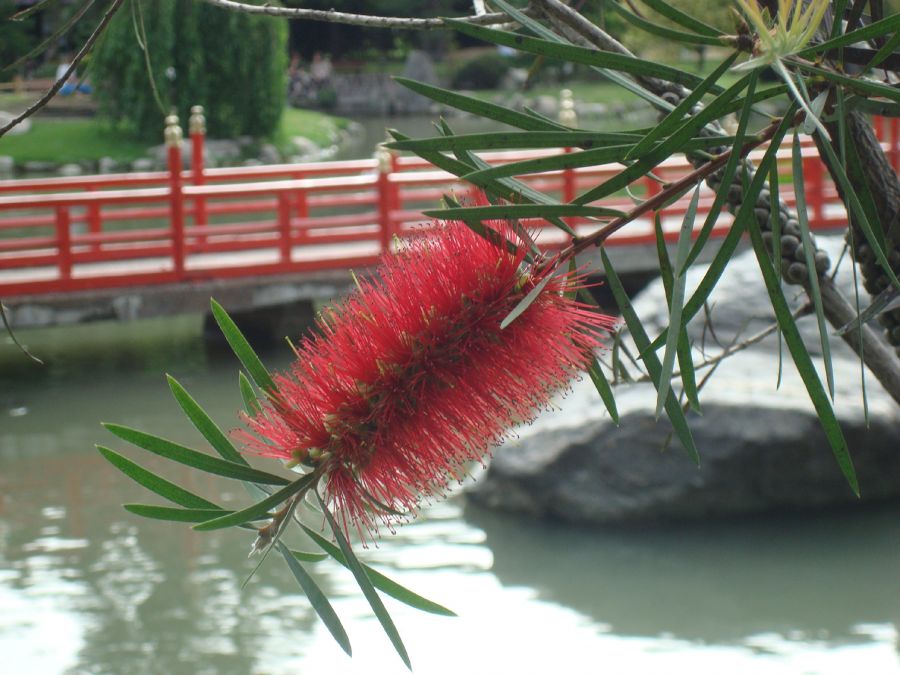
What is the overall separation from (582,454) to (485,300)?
142 inches

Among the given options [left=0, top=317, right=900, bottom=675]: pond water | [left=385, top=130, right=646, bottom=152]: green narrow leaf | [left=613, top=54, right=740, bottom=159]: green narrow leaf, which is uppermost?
[left=613, top=54, right=740, bottom=159]: green narrow leaf

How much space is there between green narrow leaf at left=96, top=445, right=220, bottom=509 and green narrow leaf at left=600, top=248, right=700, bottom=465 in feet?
0.70

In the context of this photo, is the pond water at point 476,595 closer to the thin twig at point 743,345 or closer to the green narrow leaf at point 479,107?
the thin twig at point 743,345

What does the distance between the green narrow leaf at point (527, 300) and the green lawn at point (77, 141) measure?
1533 cm

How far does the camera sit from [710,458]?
13.2 ft

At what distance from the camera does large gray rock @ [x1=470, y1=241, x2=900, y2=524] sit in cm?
404

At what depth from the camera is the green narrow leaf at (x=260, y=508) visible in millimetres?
505

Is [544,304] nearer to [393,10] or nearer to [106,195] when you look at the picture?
[106,195]

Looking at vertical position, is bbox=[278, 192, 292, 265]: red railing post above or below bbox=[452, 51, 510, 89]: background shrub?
below

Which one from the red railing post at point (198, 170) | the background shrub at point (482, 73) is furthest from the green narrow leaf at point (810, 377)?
the background shrub at point (482, 73)

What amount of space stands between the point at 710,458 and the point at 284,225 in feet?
9.89

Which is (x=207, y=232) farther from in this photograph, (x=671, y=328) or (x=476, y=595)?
(x=671, y=328)

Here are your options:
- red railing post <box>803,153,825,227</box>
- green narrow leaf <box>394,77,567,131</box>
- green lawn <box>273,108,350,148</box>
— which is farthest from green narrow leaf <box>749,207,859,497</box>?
green lawn <box>273,108,350,148</box>

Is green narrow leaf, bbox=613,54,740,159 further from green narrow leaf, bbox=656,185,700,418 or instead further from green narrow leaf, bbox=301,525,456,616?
green narrow leaf, bbox=301,525,456,616
